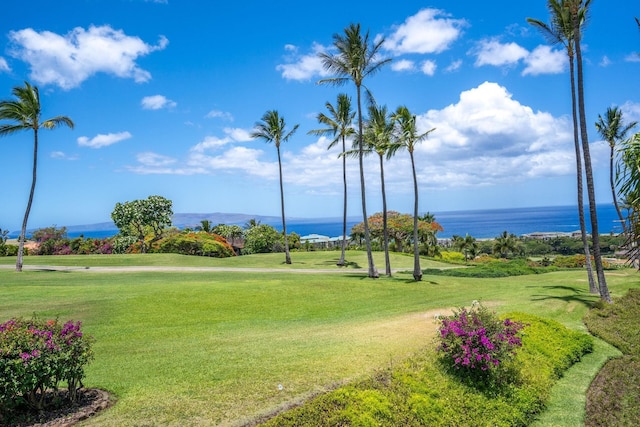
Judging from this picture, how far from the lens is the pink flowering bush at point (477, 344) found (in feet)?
29.6

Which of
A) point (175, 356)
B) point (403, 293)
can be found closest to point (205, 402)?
point (175, 356)

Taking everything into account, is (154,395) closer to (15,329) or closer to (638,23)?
(15,329)

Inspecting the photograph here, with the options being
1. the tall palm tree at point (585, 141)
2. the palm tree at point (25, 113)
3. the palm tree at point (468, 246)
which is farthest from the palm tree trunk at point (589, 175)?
the palm tree at point (468, 246)

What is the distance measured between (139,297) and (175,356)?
7.74m

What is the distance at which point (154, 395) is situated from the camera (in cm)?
772

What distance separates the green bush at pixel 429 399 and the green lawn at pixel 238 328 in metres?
0.68

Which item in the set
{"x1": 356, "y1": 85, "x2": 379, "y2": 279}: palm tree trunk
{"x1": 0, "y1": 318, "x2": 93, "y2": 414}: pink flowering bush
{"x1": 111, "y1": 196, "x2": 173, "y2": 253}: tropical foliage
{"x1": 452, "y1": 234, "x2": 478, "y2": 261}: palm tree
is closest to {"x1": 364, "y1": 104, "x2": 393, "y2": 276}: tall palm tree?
{"x1": 356, "y1": 85, "x2": 379, "y2": 279}: palm tree trunk

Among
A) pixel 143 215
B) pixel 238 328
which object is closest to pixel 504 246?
pixel 143 215

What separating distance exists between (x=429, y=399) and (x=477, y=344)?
77.9 inches

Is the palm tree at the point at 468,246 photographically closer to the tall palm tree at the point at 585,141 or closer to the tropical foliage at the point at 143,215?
the tropical foliage at the point at 143,215

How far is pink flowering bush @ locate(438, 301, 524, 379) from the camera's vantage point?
29.6 feet

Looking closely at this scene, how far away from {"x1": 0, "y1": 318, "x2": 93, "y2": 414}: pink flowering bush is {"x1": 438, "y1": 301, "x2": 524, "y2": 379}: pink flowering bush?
7336 mm

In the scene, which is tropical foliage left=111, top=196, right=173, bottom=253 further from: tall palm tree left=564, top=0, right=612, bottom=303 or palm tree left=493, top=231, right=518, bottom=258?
palm tree left=493, top=231, right=518, bottom=258

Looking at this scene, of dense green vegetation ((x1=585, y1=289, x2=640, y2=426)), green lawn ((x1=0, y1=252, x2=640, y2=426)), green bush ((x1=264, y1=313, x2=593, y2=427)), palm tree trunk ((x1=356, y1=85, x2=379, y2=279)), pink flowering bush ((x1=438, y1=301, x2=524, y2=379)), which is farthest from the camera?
palm tree trunk ((x1=356, y1=85, x2=379, y2=279))
